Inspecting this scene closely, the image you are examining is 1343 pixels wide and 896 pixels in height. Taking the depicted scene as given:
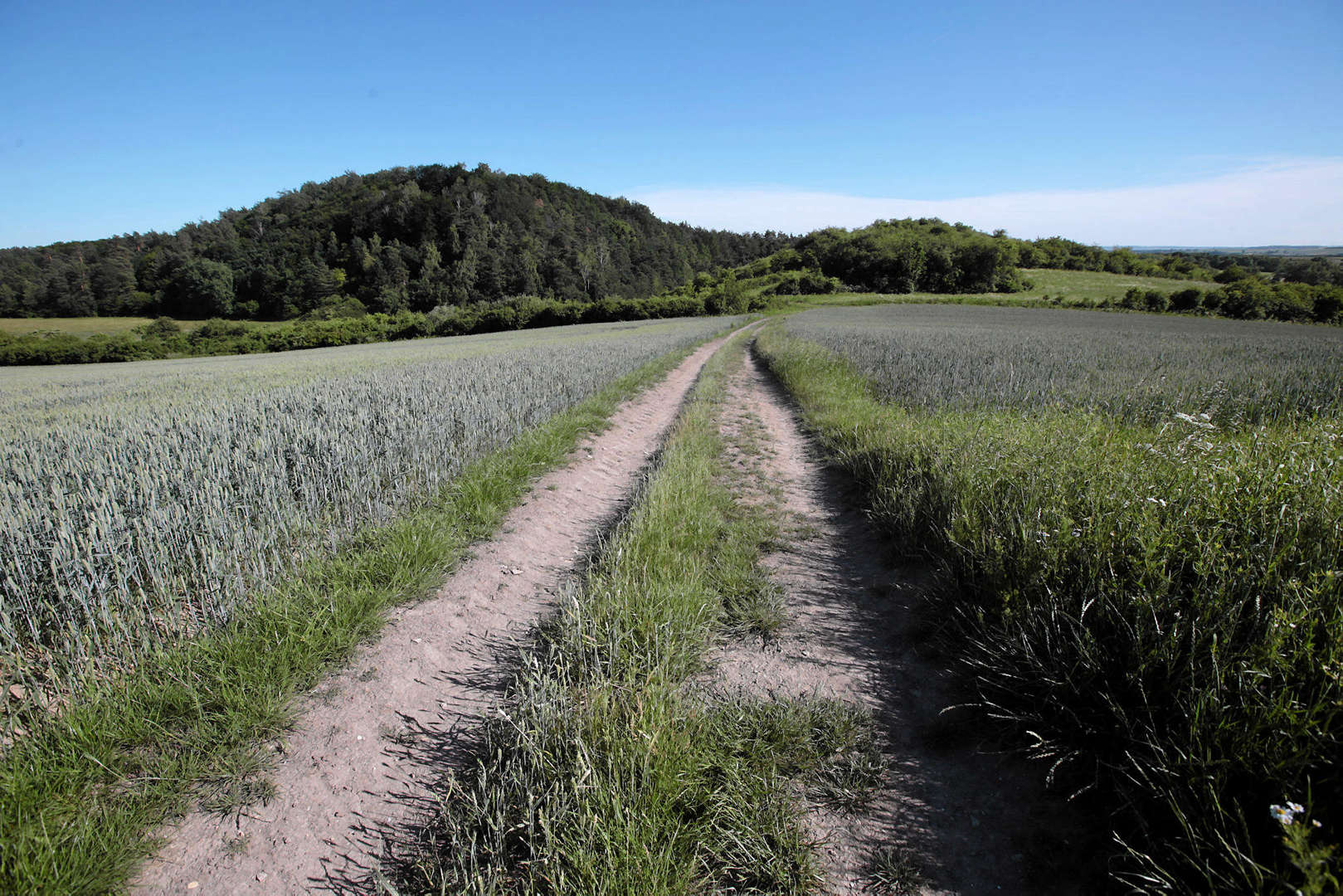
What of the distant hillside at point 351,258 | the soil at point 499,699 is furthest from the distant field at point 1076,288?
the soil at point 499,699

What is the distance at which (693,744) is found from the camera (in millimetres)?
2604

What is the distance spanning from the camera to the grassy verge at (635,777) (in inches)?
80.4

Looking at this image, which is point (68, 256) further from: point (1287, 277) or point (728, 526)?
point (1287, 277)

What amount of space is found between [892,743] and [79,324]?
95.4 m

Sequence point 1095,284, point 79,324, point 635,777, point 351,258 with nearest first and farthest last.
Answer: point 635,777 → point 79,324 → point 1095,284 → point 351,258

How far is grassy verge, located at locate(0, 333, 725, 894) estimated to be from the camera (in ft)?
6.82

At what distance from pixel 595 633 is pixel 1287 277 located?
105m

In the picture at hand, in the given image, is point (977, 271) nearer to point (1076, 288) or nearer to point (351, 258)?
A: point (1076, 288)

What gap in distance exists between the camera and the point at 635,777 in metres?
2.30

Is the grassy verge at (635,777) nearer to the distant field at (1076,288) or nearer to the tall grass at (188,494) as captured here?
the tall grass at (188,494)

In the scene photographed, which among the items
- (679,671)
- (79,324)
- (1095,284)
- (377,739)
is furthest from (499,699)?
(1095,284)

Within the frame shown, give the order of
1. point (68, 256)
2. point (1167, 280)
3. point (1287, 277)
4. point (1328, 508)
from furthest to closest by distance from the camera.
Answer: point (68, 256), point (1167, 280), point (1287, 277), point (1328, 508)

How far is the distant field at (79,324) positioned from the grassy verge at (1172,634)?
255 ft

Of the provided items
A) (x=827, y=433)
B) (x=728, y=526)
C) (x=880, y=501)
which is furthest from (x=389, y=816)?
(x=827, y=433)
